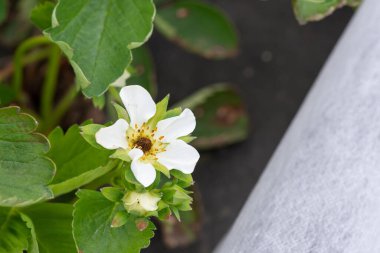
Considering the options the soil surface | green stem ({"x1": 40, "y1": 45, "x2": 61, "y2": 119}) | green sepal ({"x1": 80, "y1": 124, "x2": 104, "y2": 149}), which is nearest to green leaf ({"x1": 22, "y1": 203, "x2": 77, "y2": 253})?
green sepal ({"x1": 80, "y1": 124, "x2": 104, "y2": 149})

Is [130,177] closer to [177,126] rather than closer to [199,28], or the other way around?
[177,126]

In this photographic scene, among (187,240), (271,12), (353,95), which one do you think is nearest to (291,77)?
(271,12)

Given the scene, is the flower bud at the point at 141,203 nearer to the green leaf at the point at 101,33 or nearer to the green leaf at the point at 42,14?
the green leaf at the point at 101,33

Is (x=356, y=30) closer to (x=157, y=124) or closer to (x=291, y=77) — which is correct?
→ (x=157, y=124)

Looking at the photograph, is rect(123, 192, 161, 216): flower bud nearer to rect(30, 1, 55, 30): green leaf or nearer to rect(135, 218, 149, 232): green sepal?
rect(135, 218, 149, 232): green sepal

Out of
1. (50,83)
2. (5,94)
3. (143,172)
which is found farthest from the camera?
(50,83)

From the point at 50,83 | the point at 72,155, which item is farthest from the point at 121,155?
the point at 50,83
